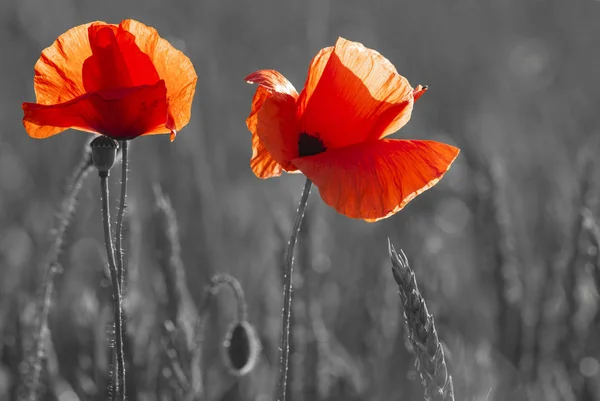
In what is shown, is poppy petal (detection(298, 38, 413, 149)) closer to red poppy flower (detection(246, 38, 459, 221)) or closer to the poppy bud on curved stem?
red poppy flower (detection(246, 38, 459, 221))

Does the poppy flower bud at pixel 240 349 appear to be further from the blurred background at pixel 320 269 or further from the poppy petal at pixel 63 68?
the poppy petal at pixel 63 68

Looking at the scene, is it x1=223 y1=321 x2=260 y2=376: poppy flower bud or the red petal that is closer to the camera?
the red petal

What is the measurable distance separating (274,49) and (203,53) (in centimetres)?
206

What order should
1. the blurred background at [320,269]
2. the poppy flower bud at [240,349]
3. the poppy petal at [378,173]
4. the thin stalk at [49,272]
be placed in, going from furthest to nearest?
the blurred background at [320,269] → the poppy flower bud at [240,349] → the thin stalk at [49,272] → the poppy petal at [378,173]

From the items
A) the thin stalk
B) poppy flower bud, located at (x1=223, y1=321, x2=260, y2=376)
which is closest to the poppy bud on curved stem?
poppy flower bud, located at (x1=223, y1=321, x2=260, y2=376)

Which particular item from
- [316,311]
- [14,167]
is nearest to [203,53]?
[14,167]

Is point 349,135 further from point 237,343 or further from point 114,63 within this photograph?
point 237,343

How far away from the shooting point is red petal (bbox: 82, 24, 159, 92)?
81 centimetres

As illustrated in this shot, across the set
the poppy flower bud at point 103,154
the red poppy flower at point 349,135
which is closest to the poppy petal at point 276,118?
the red poppy flower at point 349,135

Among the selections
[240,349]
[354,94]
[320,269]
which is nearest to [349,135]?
[354,94]

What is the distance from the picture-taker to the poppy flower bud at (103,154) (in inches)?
30.4

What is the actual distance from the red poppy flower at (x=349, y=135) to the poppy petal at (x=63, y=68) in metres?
0.15

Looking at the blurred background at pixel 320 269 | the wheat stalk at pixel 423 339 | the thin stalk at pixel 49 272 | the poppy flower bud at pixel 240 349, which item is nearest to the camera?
the wheat stalk at pixel 423 339

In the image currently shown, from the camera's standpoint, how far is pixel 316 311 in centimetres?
131
